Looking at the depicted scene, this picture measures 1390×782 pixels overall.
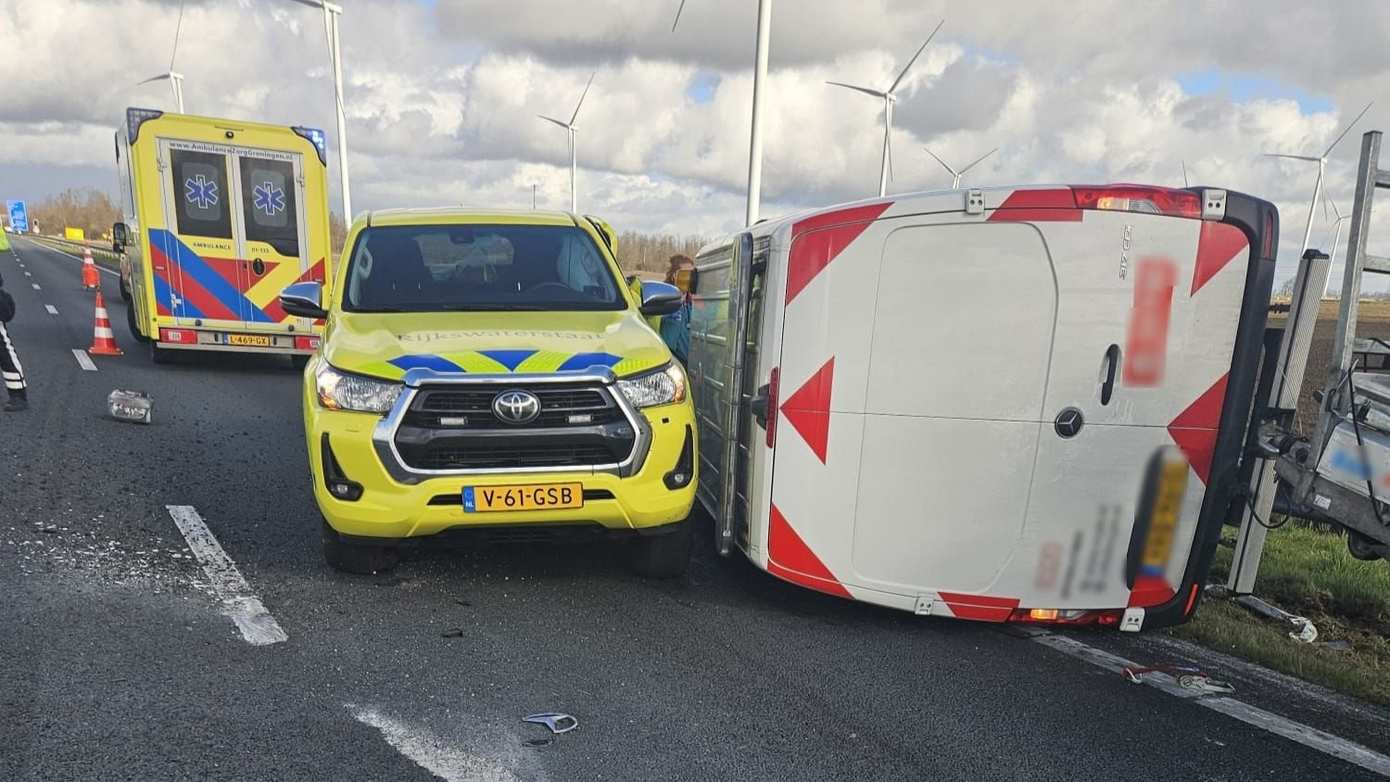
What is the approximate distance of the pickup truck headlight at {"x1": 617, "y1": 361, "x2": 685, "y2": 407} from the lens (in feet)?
14.0

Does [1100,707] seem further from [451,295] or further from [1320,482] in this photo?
[451,295]

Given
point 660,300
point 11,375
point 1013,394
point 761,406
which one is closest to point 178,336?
point 11,375

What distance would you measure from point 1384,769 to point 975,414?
1.88m

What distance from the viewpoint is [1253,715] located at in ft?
11.4

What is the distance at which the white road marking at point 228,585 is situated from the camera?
3.84m

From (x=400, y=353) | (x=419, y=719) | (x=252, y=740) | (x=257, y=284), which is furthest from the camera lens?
(x=257, y=284)

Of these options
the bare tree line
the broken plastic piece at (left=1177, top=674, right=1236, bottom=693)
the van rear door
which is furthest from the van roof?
the bare tree line

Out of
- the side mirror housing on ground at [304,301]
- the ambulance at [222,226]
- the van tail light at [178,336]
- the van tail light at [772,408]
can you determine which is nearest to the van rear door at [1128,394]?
the van tail light at [772,408]

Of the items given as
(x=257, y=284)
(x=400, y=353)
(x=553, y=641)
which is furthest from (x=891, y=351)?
(x=257, y=284)

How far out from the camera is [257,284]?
11.5 m

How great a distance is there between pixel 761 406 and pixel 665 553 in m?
0.97

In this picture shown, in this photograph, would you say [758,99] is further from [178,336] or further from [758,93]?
[178,336]

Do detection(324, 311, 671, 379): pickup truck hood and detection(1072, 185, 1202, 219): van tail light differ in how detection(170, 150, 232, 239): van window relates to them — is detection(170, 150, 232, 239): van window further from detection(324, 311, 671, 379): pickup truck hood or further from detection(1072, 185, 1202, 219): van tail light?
detection(1072, 185, 1202, 219): van tail light

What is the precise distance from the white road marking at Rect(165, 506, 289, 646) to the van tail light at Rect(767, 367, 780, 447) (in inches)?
90.6
